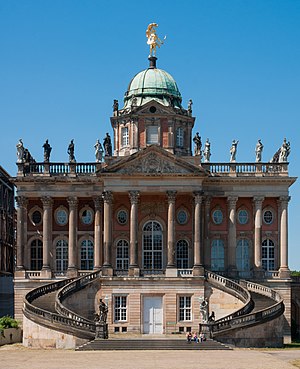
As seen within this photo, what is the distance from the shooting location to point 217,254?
76812mm

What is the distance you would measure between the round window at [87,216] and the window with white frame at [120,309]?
8796 mm

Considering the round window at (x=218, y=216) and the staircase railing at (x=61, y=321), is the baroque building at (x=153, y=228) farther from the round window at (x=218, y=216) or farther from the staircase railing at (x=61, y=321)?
the staircase railing at (x=61, y=321)

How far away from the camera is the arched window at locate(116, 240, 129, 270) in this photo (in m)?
75.9

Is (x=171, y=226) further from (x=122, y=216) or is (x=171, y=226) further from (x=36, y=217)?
(x=36, y=217)

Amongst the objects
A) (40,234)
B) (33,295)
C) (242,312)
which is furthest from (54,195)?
(242,312)

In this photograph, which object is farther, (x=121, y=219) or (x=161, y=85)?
(x=161, y=85)

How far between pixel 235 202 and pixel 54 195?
49.4 ft

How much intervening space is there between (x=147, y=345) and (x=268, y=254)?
20084 mm

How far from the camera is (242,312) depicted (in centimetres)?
6406

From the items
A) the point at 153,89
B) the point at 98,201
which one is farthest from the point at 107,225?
the point at 153,89

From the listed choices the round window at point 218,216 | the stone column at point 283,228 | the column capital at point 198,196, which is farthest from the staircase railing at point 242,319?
the round window at point 218,216

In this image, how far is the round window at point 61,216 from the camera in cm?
7738

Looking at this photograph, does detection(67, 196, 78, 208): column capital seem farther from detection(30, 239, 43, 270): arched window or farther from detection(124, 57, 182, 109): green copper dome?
detection(124, 57, 182, 109): green copper dome

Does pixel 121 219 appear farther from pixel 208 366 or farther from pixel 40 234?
pixel 208 366
